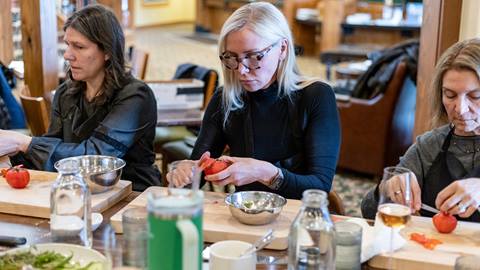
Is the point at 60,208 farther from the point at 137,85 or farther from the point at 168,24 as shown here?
the point at 168,24

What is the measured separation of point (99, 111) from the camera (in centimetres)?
267

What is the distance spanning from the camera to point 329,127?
2.40 m

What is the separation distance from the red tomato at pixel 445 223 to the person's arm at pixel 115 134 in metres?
1.26

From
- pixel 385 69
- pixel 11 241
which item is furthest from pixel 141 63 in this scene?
pixel 11 241

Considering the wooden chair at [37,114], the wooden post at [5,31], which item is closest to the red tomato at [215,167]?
the wooden chair at [37,114]

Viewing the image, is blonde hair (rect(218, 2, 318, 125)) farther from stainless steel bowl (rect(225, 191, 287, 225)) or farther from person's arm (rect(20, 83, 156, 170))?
stainless steel bowl (rect(225, 191, 287, 225))

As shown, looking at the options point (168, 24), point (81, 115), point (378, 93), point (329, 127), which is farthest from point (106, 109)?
point (168, 24)

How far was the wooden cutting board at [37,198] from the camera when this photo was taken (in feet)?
6.47

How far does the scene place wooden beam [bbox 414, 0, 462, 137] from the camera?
297cm

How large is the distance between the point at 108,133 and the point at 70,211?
0.92 metres

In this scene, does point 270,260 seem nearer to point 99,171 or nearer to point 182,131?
point 99,171

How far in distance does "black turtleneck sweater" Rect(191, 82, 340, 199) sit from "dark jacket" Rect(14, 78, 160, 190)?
27 centimetres

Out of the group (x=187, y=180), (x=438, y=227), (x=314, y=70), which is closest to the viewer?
(x=438, y=227)

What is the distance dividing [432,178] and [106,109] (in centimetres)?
128
